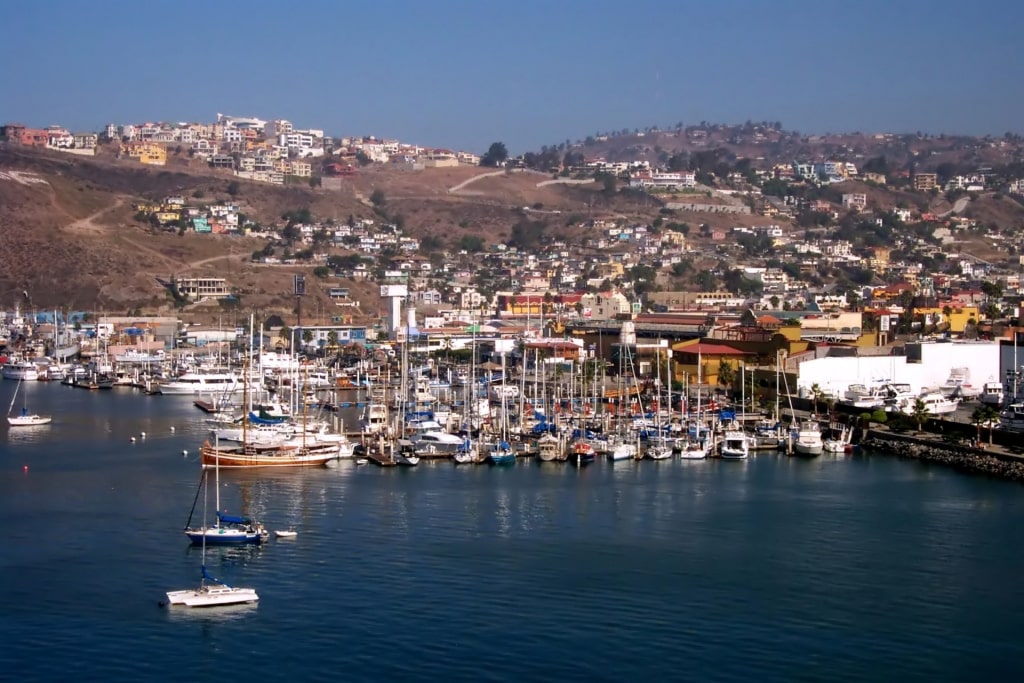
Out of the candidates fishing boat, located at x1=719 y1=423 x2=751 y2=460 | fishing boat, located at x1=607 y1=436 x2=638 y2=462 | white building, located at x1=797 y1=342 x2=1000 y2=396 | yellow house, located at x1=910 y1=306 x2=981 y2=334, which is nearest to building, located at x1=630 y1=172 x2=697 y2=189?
yellow house, located at x1=910 y1=306 x2=981 y2=334

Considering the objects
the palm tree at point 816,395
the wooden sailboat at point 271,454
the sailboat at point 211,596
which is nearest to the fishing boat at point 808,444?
the palm tree at point 816,395

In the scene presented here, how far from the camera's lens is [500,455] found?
14.8 metres

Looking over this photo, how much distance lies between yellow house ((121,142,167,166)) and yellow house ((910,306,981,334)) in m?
36.6

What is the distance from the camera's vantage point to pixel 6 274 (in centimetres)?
3828

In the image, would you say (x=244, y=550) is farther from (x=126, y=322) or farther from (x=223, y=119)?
(x=223, y=119)

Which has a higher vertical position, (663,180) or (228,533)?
(663,180)

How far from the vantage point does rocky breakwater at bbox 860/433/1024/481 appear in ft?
45.6

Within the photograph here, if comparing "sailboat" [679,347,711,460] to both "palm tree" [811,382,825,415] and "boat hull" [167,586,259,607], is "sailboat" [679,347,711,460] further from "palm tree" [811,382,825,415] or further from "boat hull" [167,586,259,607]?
"boat hull" [167,586,259,607]

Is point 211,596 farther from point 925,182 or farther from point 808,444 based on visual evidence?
point 925,182

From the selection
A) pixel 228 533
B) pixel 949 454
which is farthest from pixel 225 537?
pixel 949 454

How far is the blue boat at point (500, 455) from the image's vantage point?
14773 mm

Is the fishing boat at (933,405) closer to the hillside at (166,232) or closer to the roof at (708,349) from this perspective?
the roof at (708,349)

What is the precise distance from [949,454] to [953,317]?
44.5ft

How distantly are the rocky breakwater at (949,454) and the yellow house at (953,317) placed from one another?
11295mm
